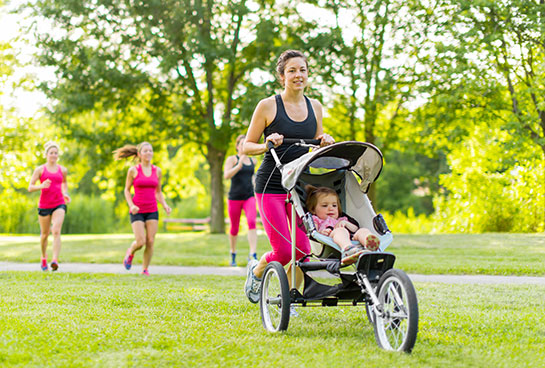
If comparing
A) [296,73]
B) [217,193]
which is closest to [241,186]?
[296,73]

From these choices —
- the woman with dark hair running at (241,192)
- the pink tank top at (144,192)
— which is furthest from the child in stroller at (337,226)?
the woman with dark hair running at (241,192)

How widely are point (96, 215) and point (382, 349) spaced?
30934 mm

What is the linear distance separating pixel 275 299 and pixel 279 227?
652mm

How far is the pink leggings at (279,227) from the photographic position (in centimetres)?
548

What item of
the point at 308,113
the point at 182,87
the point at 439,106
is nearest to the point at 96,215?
the point at 182,87

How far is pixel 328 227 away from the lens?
513 centimetres

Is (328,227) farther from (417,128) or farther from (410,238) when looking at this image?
(417,128)

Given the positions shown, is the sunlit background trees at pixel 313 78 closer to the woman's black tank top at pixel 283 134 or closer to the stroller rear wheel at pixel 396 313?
the woman's black tank top at pixel 283 134

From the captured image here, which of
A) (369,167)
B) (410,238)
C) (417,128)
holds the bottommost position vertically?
(410,238)

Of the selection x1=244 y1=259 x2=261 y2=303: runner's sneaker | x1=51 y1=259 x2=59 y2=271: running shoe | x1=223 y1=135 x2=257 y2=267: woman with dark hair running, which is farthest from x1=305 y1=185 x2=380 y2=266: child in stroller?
x1=51 y1=259 x2=59 y2=271: running shoe

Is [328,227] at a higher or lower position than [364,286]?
higher

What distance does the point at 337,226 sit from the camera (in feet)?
16.9

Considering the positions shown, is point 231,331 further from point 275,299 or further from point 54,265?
point 54,265

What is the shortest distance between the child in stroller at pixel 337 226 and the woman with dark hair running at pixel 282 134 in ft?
1.06
